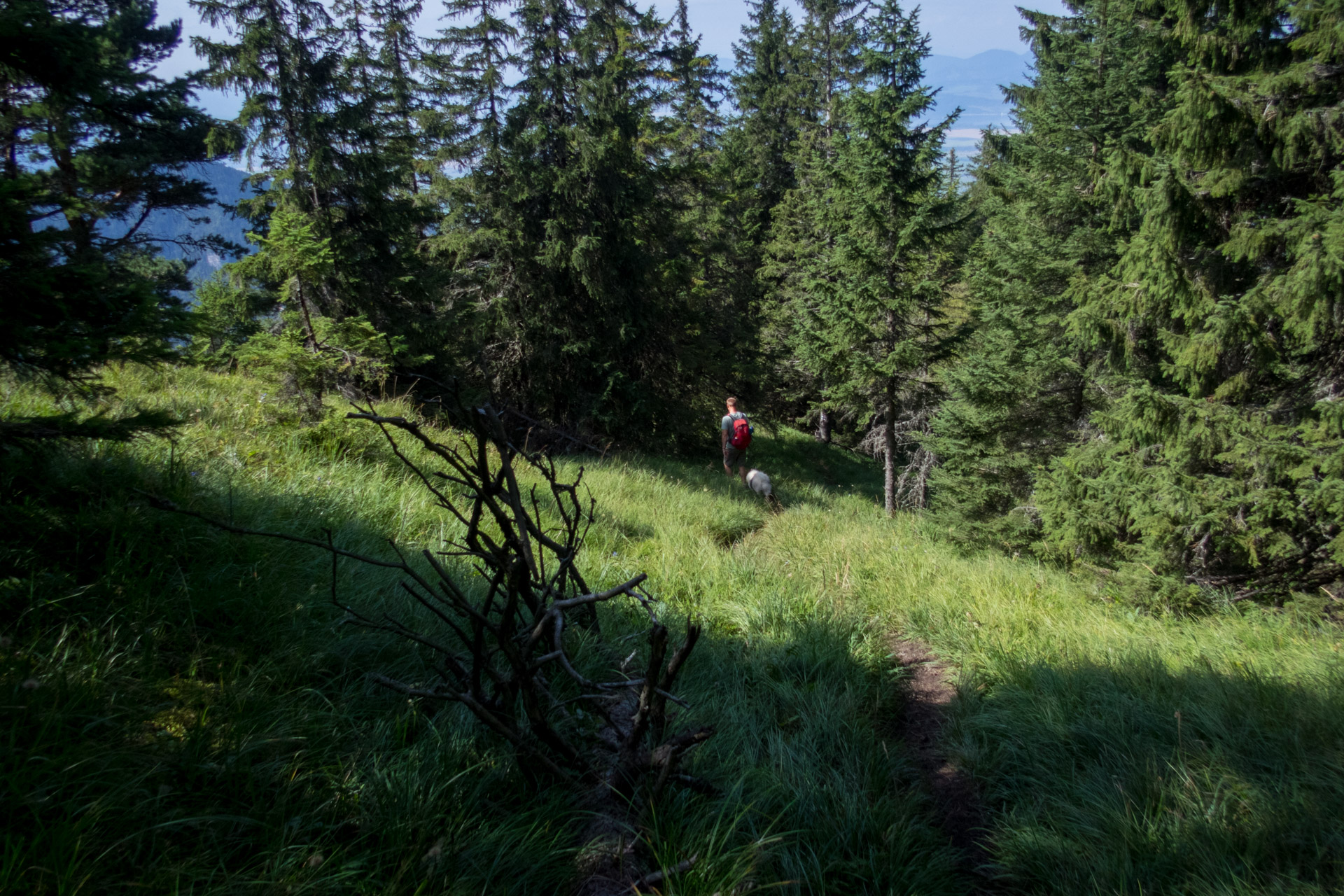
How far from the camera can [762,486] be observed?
10.2 meters

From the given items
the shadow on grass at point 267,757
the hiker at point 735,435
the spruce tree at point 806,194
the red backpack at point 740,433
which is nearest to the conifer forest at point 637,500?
the shadow on grass at point 267,757

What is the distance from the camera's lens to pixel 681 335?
49.3ft

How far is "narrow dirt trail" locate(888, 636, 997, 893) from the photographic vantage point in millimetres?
2674

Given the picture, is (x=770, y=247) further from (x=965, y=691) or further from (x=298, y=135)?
(x=965, y=691)

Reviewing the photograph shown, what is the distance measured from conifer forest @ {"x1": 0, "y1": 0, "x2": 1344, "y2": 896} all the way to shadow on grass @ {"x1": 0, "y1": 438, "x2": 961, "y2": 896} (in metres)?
0.02

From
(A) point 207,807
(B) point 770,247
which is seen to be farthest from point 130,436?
(B) point 770,247

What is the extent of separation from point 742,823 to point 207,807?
5.67ft

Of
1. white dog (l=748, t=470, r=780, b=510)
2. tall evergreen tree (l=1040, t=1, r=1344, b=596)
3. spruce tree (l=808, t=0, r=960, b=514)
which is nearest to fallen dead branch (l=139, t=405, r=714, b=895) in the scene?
tall evergreen tree (l=1040, t=1, r=1344, b=596)

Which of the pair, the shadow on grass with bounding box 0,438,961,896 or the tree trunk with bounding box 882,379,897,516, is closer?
the shadow on grass with bounding box 0,438,961,896

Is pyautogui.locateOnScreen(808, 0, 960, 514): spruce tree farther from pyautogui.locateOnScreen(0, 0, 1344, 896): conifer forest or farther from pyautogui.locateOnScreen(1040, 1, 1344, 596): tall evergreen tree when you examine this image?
pyautogui.locateOnScreen(1040, 1, 1344, 596): tall evergreen tree

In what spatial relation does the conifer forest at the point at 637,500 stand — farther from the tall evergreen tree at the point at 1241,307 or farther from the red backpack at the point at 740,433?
the red backpack at the point at 740,433

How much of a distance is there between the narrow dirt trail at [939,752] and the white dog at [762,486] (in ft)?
17.6

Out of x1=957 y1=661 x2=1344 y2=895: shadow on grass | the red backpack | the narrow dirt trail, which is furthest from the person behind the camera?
the red backpack

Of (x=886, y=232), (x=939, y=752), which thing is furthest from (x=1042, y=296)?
(x=939, y=752)
